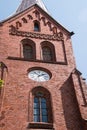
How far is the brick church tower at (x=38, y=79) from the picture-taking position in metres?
→ 16.1

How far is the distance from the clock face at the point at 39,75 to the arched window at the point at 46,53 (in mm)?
1996

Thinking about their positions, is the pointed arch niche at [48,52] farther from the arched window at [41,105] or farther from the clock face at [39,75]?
the arched window at [41,105]

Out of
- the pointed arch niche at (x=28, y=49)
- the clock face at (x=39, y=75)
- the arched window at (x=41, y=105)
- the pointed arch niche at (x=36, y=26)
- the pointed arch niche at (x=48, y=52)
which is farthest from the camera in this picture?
the pointed arch niche at (x=36, y=26)

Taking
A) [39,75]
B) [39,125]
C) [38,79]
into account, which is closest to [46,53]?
[39,75]

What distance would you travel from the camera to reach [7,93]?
1722cm

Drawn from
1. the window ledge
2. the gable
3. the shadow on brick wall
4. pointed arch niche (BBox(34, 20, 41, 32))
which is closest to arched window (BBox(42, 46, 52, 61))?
the gable

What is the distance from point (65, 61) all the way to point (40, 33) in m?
3.84

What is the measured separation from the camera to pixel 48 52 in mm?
22406

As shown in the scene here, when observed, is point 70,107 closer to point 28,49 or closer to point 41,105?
point 41,105

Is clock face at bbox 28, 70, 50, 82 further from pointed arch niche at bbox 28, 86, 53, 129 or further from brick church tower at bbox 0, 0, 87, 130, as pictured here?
pointed arch niche at bbox 28, 86, 53, 129

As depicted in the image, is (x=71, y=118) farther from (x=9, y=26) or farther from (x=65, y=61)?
(x=9, y=26)

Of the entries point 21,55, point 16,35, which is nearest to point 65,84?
point 21,55

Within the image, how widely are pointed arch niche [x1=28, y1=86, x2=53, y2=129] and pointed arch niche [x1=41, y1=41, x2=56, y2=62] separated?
3.68m

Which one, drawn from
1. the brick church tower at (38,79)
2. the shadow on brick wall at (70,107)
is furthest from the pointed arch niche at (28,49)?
the shadow on brick wall at (70,107)
